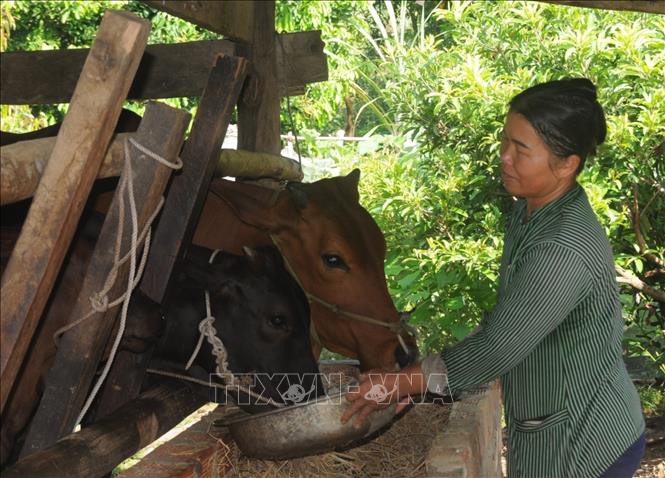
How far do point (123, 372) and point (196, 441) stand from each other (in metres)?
0.55

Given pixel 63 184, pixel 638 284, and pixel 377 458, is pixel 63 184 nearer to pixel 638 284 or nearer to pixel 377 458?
pixel 377 458

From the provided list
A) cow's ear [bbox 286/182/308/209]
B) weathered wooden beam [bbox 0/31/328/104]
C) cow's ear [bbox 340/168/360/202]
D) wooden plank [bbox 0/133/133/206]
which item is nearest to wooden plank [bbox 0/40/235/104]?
weathered wooden beam [bbox 0/31/328/104]

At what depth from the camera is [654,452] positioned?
6723 mm

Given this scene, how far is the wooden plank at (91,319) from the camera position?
8.45 ft

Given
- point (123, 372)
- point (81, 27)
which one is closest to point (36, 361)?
point (123, 372)

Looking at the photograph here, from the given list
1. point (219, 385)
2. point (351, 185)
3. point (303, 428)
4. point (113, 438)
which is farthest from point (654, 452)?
point (113, 438)

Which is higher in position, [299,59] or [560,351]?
[299,59]

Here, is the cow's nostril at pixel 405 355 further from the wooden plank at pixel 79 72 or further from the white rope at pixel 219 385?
the wooden plank at pixel 79 72

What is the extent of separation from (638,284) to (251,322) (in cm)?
345

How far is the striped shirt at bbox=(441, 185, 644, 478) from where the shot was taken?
2775 millimetres

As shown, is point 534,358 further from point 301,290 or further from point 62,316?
point 62,316

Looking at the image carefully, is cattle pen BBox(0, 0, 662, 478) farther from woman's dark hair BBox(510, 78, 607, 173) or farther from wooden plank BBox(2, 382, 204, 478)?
woman's dark hair BBox(510, 78, 607, 173)

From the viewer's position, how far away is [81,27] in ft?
42.5

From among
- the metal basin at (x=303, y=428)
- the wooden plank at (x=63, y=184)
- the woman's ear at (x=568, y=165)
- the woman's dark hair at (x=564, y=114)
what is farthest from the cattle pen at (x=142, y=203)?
the woman's ear at (x=568, y=165)
